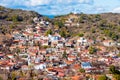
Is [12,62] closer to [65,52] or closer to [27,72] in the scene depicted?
[27,72]

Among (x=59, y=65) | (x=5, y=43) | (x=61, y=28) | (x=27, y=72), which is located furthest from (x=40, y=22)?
(x=27, y=72)

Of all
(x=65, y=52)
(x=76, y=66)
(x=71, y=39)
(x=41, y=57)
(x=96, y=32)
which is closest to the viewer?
(x=76, y=66)

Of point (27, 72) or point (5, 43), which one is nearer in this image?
point (27, 72)

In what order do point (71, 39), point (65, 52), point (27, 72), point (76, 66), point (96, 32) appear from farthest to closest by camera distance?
point (96, 32) → point (71, 39) → point (65, 52) → point (76, 66) → point (27, 72)

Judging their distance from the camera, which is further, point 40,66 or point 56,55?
point 56,55

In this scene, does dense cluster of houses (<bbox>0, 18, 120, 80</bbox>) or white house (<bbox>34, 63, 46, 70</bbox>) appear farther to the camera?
white house (<bbox>34, 63, 46, 70</bbox>)

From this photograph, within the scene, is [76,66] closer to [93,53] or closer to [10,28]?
[93,53]

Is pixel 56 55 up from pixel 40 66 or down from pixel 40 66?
down

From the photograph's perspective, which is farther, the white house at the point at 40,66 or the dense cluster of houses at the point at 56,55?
the white house at the point at 40,66
